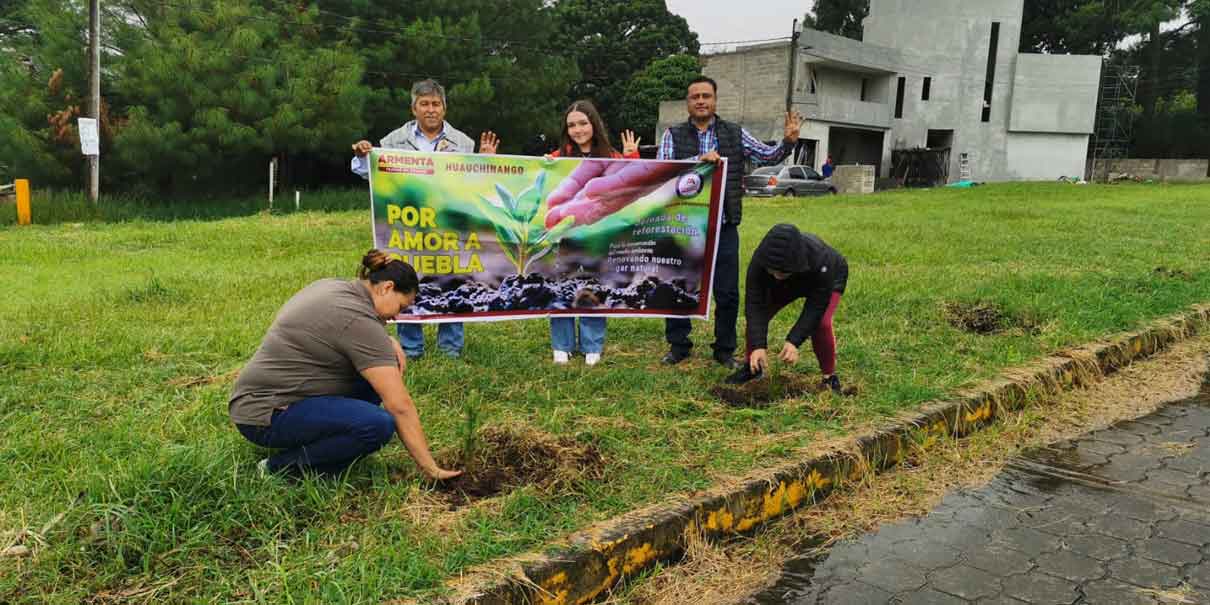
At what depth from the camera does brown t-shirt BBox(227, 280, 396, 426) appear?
3.11 metres

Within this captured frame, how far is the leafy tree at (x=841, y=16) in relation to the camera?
53562 mm

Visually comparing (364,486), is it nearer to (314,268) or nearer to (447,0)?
(314,268)

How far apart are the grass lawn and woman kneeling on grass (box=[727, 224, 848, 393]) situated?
0.32 m

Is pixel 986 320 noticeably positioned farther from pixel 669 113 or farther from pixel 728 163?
pixel 669 113

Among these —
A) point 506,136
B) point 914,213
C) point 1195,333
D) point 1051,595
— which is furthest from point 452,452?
point 506,136

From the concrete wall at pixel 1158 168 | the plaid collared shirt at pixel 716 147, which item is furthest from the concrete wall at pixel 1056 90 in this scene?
the plaid collared shirt at pixel 716 147

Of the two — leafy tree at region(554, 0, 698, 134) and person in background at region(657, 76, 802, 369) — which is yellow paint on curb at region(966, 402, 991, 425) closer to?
person in background at region(657, 76, 802, 369)

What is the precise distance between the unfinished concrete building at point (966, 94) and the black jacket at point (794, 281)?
35.5m

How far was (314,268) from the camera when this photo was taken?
958cm

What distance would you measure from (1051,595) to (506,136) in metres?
27.2

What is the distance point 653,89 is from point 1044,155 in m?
19.8

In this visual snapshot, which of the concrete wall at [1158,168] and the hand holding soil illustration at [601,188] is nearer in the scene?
the hand holding soil illustration at [601,188]

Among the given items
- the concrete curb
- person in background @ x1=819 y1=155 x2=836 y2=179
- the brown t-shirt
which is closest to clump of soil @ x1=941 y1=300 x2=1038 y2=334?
the concrete curb

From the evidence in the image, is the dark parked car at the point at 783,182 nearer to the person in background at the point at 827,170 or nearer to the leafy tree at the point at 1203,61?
the person in background at the point at 827,170
